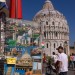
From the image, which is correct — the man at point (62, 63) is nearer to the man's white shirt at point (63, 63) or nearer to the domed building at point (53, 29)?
the man's white shirt at point (63, 63)

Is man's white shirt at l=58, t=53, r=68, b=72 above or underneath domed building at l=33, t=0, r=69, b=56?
underneath

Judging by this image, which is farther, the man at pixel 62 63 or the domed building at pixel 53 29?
the domed building at pixel 53 29

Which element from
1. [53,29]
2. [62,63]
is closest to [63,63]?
[62,63]

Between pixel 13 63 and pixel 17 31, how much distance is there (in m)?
1.37

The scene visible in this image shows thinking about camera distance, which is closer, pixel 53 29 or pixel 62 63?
pixel 62 63

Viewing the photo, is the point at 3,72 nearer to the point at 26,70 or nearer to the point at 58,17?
the point at 26,70

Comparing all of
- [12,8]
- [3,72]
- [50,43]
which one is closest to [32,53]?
[3,72]

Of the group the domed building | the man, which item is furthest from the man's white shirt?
the domed building

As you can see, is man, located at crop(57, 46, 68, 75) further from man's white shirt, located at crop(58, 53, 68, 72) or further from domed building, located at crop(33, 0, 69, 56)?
domed building, located at crop(33, 0, 69, 56)

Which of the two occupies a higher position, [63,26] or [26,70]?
[63,26]

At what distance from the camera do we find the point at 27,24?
1352 centimetres

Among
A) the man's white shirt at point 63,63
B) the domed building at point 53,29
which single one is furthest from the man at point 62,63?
the domed building at point 53,29

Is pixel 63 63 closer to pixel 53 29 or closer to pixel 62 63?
pixel 62 63

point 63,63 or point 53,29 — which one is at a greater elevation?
point 53,29
